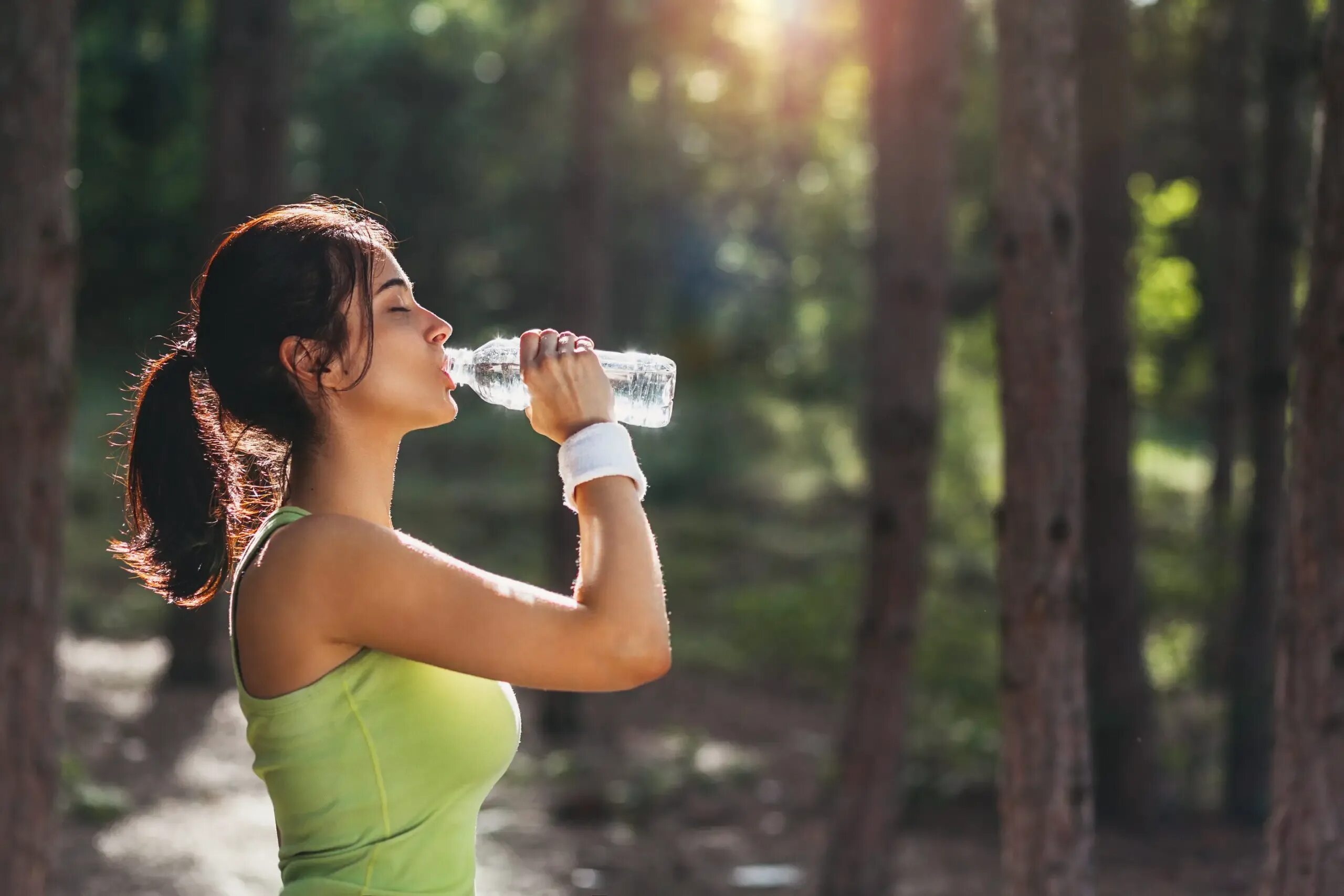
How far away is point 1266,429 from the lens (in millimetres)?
8648

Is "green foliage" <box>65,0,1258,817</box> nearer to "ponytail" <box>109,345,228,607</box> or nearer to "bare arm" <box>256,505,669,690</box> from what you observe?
"ponytail" <box>109,345,228,607</box>

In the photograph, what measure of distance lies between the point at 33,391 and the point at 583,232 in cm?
666

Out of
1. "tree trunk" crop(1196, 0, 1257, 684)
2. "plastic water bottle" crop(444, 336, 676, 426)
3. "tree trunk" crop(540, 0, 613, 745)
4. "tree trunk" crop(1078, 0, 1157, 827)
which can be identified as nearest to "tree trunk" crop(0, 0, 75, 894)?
"plastic water bottle" crop(444, 336, 676, 426)

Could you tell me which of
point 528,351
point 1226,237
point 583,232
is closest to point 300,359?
point 528,351

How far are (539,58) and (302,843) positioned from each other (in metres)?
24.6

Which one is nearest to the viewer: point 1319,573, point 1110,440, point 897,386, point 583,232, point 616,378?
point 616,378

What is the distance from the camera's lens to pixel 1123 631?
8.65 meters

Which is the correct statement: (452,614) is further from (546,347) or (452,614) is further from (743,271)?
(743,271)

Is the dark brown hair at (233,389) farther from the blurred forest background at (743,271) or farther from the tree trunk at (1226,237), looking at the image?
the tree trunk at (1226,237)

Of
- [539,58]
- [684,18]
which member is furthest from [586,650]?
[539,58]

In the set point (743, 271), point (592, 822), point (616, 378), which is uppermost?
point (616, 378)

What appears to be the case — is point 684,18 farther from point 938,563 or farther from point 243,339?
point 243,339

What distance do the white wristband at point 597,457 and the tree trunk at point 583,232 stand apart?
8.54 meters

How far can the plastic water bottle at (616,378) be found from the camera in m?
2.84
